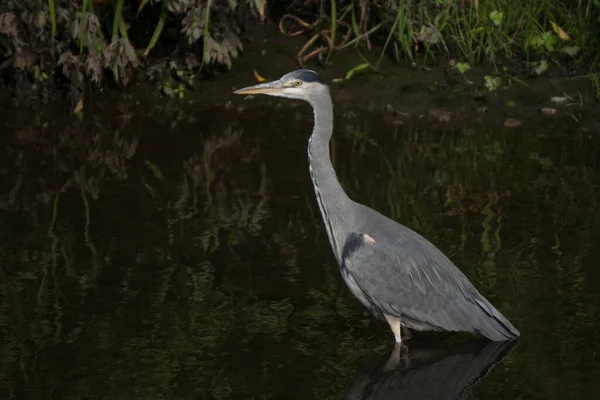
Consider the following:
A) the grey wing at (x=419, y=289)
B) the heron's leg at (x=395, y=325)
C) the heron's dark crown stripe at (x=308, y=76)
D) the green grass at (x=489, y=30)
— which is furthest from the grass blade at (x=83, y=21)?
the heron's leg at (x=395, y=325)

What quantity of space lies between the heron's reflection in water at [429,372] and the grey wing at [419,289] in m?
0.12

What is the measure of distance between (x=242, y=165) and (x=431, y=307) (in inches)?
132

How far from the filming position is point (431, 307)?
5863mm

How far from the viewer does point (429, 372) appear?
18.6 ft

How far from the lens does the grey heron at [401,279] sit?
582cm

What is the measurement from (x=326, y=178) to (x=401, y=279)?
672 millimetres

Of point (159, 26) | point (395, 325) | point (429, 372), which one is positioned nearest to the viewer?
point (429, 372)

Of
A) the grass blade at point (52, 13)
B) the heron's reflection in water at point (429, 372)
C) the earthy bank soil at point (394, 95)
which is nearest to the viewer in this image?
the heron's reflection in water at point (429, 372)

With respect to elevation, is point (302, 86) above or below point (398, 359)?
above

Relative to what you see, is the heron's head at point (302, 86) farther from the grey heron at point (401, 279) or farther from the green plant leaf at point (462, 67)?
the green plant leaf at point (462, 67)

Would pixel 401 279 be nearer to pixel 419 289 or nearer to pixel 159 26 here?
pixel 419 289

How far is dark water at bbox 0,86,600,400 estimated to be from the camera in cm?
557

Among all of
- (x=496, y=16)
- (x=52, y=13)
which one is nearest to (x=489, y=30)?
(x=496, y=16)

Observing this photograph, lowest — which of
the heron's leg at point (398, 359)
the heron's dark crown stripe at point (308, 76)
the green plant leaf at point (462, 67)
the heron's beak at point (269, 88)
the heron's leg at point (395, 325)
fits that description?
the green plant leaf at point (462, 67)
